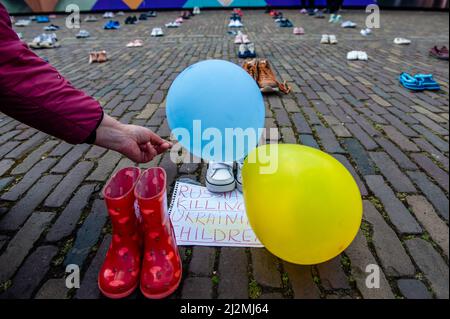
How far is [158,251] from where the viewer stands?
1477 mm

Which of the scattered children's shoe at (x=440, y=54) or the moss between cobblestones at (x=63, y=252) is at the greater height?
the scattered children's shoe at (x=440, y=54)

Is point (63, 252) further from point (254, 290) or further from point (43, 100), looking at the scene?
point (254, 290)

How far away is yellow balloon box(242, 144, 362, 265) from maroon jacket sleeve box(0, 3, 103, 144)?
30.0 inches

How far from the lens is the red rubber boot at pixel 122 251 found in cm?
A: 138

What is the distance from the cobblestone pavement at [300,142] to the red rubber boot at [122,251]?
0.26 feet

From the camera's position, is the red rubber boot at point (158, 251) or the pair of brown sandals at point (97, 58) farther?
the pair of brown sandals at point (97, 58)

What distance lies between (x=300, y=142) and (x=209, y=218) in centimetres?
130

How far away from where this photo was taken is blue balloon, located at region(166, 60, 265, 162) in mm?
1674

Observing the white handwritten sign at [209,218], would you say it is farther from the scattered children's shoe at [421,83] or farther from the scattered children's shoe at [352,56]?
the scattered children's shoe at [352,56]

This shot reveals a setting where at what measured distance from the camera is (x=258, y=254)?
1.65m

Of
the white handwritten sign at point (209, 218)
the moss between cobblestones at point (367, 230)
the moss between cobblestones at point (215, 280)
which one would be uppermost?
the white handwritten sign at point (209, 218)

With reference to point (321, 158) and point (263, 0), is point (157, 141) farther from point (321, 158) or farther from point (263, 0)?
point (263, 0)

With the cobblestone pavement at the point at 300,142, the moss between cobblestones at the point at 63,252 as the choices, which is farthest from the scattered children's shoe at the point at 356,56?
the moss between cobblestones at the point at 63,252
